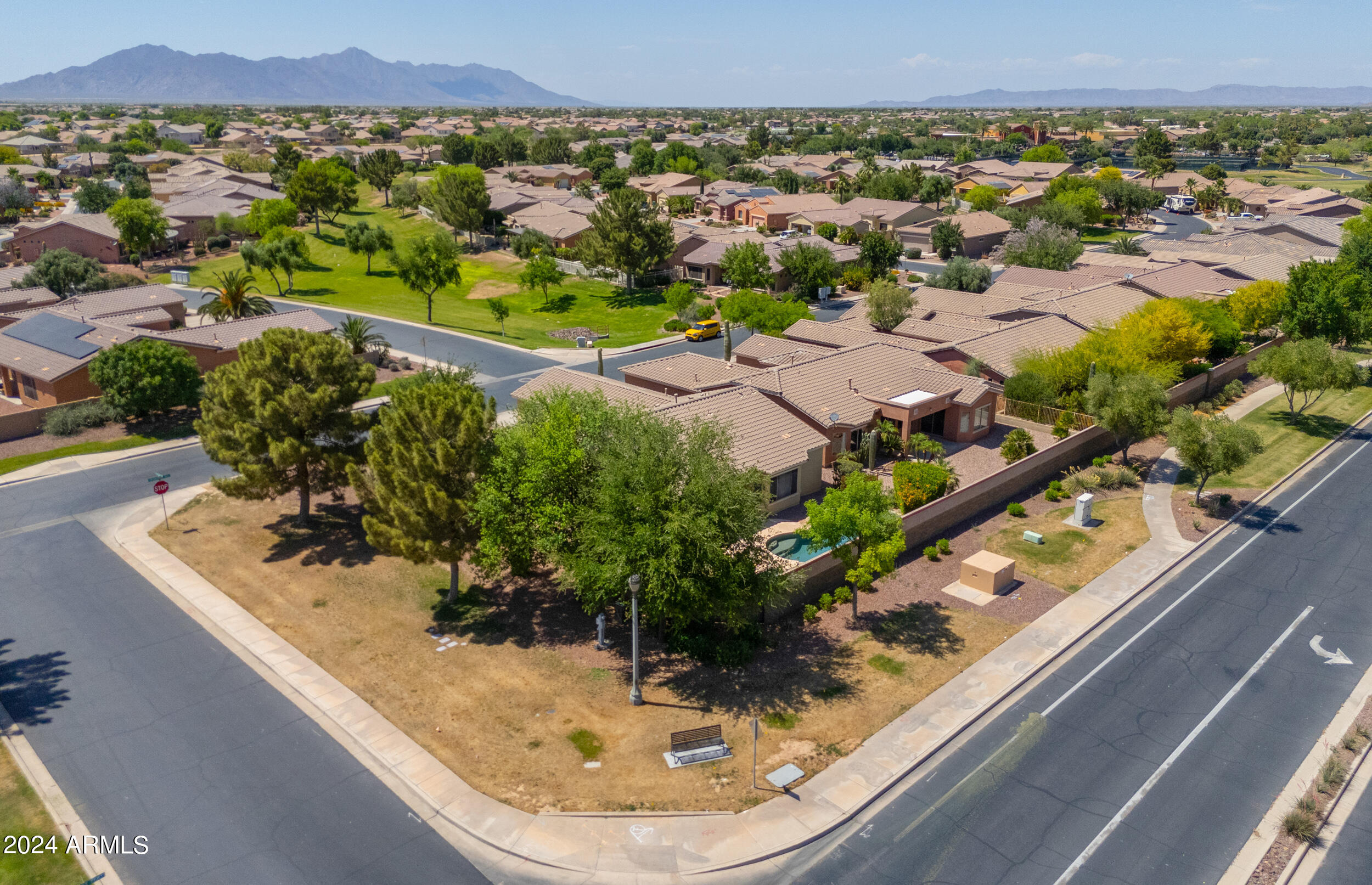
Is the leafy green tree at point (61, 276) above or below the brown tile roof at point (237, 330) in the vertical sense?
above

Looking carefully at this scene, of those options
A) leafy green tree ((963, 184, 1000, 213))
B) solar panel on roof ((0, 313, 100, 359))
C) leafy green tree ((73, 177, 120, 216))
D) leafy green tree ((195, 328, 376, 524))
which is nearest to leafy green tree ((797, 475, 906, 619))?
leafy green tree ((195, 328, 376, 524))

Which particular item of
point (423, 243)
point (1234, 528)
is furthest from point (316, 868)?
point (423, 243)

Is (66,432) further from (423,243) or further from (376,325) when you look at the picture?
(423,243)

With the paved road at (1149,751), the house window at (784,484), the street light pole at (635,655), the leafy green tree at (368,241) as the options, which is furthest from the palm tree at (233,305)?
the paved road at (1149,751)

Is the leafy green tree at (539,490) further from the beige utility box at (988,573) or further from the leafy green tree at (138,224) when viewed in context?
the leafy green tree at (138,224)

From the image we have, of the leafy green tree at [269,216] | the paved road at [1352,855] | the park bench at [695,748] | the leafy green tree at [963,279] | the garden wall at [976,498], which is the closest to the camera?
the paved road at [1352,855]

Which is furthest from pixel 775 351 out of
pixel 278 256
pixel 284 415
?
pixel 278 256

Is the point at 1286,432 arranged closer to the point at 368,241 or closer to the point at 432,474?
the point at 432,474

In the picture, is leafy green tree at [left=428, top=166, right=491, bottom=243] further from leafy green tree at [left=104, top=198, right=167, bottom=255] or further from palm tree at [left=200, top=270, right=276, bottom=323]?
palm tree at [left=200, top=270, right=276, bottom=323]
